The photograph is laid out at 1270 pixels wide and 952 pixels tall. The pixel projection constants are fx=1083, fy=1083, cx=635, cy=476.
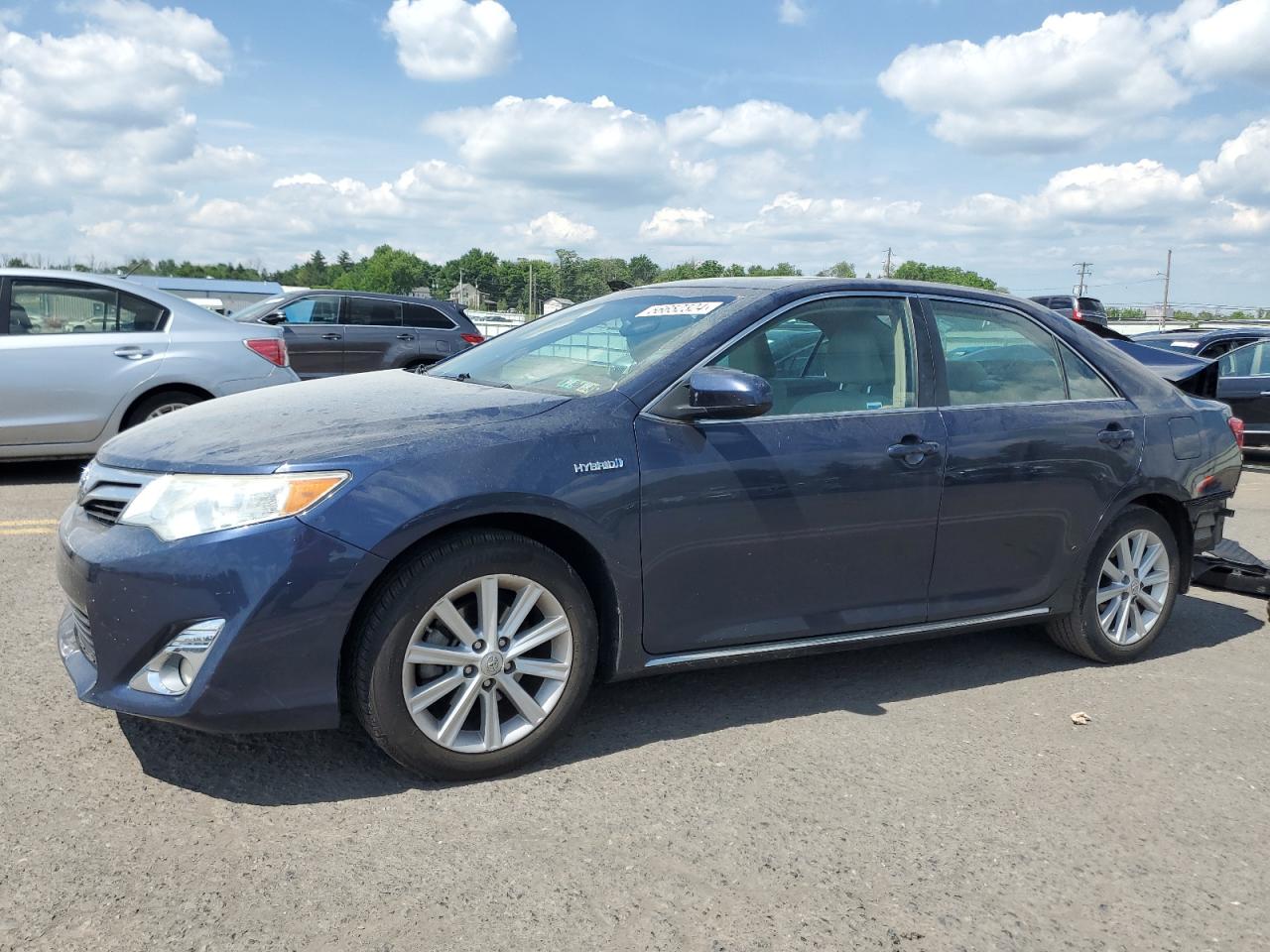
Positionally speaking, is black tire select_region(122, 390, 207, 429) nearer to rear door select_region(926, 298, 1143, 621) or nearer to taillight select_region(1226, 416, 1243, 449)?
rear door select_region(926, 298, 1143, 621)

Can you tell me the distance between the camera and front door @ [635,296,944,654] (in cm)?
362

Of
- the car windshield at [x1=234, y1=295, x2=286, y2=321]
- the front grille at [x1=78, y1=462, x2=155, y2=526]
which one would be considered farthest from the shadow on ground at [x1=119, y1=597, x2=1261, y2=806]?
the car windshield at [x1=234, y1=295, x2=286, y2=321]

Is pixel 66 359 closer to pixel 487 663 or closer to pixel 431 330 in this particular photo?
pixel 487 663

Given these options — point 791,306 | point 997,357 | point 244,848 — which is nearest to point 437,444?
point 244,848

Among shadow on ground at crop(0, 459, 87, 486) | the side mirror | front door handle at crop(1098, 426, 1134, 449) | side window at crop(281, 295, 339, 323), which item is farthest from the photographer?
side window at crop(281, 295, 339, 323)

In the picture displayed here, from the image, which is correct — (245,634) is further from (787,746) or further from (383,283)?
(383,283)

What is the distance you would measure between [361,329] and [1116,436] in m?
12.9

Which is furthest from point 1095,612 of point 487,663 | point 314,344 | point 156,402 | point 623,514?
point 314,344

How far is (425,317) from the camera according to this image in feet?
53.0

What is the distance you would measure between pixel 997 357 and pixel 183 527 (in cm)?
324

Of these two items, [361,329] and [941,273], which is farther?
[941,273]

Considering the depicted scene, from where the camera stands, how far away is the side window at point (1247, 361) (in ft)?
42.1

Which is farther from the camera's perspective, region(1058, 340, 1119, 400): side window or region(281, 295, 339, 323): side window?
region(281, 295, 339, 323): side window

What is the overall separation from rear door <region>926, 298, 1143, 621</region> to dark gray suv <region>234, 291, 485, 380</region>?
464 inches
